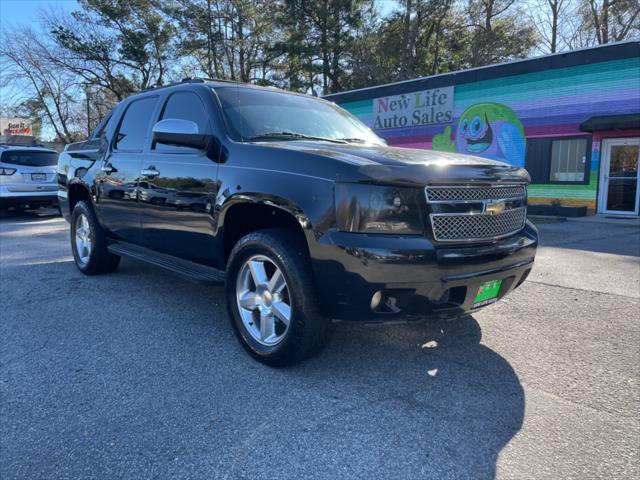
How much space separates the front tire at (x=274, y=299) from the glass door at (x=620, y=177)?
1366cm

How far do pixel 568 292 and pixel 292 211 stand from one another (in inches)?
142

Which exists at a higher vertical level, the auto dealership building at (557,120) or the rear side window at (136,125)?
the auto dealership building at (557,120)

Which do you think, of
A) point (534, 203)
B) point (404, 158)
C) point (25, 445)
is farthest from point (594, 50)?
point (25, 445)

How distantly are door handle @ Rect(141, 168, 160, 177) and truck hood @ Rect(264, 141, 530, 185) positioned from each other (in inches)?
52.1

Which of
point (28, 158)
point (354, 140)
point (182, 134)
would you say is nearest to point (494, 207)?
point (354, 140)

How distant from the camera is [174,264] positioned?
419 centimetres

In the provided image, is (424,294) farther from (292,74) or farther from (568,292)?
(292,74)

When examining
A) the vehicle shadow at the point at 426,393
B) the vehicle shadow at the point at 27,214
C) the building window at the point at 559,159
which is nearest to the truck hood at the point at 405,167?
the vehicle shadow at the point at 426,393

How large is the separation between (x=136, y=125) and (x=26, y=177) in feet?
30.1

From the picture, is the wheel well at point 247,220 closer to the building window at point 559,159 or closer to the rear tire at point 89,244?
the rear tire at point 89,244

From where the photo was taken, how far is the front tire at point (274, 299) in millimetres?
2939

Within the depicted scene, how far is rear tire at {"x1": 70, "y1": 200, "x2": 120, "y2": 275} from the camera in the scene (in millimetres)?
5441

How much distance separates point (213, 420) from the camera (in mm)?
2615

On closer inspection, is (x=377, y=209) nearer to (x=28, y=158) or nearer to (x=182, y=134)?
(x=182, y=134)
